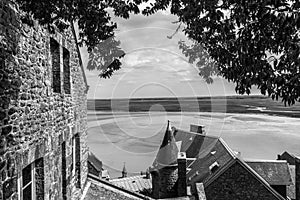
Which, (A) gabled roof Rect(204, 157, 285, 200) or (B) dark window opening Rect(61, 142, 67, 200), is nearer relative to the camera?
(B) dark window opening Rect(61, 142, 67, 200)

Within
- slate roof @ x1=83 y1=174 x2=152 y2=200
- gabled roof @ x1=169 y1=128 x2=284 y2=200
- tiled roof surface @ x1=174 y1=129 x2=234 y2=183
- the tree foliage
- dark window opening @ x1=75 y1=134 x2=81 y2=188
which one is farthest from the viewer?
tiled roof surface @ x1=174 y1=129 x2=234 y2=183

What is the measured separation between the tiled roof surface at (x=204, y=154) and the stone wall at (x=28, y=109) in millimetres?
14111

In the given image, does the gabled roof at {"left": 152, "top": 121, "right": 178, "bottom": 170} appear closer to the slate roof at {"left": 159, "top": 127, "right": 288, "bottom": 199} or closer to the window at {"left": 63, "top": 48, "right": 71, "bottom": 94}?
the slate roof at {"left": 159, "top": 127, "right": 288, "bottom": 199}

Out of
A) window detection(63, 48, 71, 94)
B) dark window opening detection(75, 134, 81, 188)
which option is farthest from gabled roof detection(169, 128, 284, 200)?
window detection(63, 48, 71, 94)

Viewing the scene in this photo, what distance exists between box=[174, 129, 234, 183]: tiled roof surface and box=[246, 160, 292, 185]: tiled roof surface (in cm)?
201

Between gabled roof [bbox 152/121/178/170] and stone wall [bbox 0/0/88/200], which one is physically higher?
stone wall [bbox 0/0/88/200]

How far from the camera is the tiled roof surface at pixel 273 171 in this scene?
62.3 ft

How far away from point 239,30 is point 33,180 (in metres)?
4.65

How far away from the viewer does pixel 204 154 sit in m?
25.1

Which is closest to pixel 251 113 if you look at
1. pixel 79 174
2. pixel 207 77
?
pixel 79 174

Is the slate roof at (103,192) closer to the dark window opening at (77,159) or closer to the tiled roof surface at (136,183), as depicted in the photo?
the dark window opening at (77,159)

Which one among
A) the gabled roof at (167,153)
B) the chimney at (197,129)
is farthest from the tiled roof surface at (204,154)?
the gabled roof at (167,153)

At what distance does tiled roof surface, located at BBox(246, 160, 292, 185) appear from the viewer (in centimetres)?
1900

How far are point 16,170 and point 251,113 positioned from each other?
41.4 m
